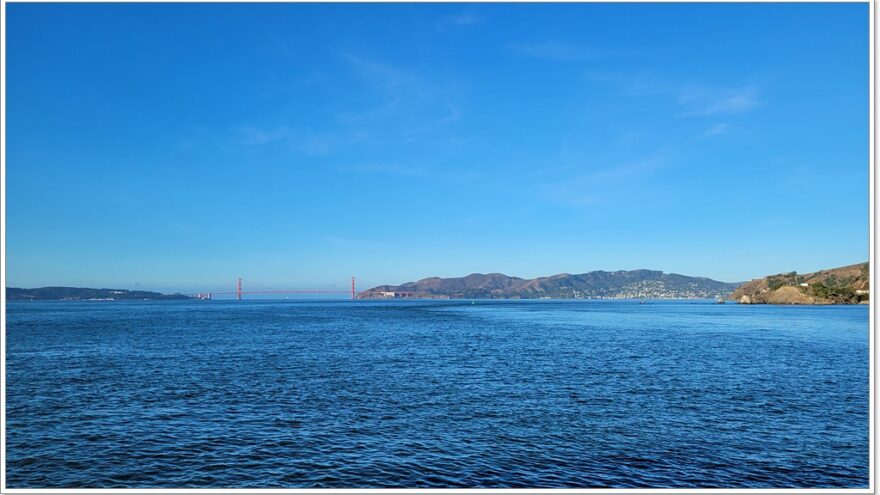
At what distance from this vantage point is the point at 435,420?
2641 cm

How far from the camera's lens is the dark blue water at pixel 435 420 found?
19531mm

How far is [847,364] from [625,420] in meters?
33.9

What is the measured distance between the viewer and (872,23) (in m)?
15.2

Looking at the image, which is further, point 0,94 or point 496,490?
point 496,490

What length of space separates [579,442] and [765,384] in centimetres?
2156

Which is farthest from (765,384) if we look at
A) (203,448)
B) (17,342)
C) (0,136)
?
(17,342)

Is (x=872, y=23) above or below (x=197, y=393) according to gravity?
above

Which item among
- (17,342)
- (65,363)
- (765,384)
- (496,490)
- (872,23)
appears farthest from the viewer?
(17,342)

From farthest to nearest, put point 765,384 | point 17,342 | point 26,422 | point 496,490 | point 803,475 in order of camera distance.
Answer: point 17,342
point 765,384
point 26,422
point 803,475
point 496,490

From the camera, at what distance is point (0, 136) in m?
15.1

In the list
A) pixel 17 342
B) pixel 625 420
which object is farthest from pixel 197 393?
pixel 17 342

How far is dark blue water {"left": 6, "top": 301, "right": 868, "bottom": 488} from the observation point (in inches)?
769

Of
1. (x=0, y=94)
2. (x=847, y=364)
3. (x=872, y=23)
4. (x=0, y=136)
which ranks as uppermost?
(x=872, y=23)

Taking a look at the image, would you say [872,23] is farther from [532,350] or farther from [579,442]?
[532,350]
